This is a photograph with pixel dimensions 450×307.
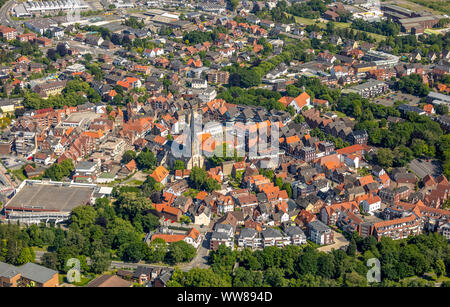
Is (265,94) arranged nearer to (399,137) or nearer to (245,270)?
(399,137)

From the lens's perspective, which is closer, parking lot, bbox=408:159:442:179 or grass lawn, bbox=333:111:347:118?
parking lot, bbox=408:159:442:179

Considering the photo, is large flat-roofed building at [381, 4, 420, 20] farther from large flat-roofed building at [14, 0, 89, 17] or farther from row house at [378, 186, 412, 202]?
row house at [378, 186, 412, 202]

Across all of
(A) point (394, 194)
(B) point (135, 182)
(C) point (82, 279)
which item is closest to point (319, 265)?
(A) point (394, 194)

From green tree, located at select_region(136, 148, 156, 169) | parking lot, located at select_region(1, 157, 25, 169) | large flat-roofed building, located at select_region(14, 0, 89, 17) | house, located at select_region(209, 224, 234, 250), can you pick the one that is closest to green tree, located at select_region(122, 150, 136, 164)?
green tree, located at select_region(136, 148, 156, 169)

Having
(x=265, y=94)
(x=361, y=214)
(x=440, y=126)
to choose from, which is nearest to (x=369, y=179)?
(x=361, y=214)

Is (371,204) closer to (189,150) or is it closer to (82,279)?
(189,150)
